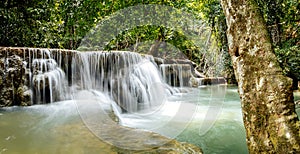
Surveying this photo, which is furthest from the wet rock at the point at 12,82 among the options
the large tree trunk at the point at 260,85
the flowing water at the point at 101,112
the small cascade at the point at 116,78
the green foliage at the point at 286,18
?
the green foliage at the point at 286,18

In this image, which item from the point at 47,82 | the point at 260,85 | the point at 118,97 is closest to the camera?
the point at 260,85

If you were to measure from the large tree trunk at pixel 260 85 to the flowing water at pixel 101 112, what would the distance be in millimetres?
1075

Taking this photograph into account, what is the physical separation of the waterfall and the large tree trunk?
4.05 metres

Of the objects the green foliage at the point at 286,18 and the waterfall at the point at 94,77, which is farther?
the waterfall at the point at 94,77

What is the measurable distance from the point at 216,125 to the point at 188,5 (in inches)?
313

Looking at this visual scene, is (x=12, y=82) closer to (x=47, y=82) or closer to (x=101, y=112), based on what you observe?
(x=47, y=82)

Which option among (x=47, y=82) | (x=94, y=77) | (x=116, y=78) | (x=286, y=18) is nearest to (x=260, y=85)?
(x=286, y=18)

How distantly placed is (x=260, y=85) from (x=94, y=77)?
509cm

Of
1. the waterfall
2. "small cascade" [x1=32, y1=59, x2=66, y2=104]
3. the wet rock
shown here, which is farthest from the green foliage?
the wet rock

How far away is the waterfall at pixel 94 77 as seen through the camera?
190 inches

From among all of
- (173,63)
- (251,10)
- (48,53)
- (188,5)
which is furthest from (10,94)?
(188,5)

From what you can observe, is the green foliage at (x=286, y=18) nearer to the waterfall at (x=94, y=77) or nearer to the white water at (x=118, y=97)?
the white water at (x=118, y=97)

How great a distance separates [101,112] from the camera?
3400 millimetres

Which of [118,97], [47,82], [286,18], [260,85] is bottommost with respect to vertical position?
[118,97]
